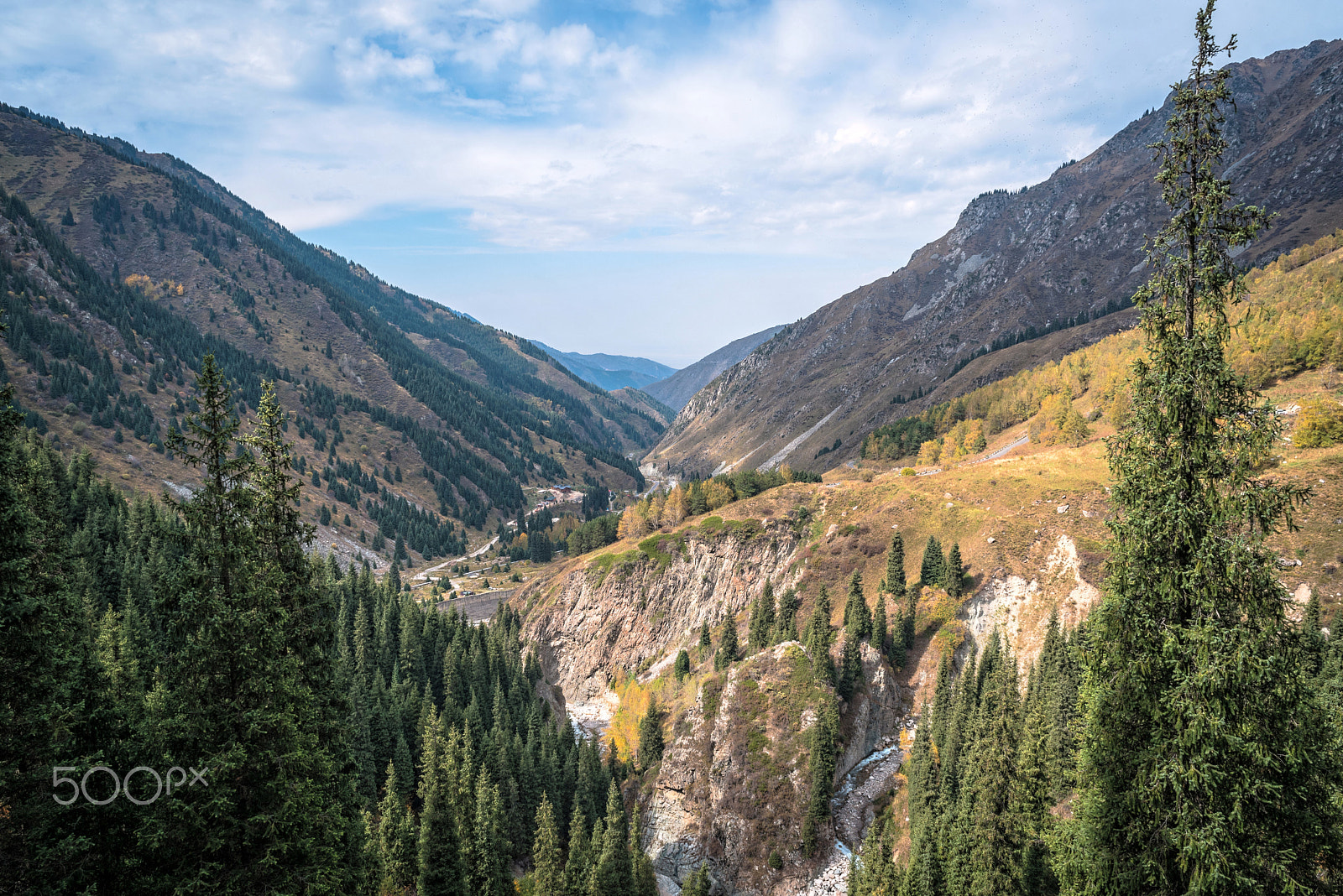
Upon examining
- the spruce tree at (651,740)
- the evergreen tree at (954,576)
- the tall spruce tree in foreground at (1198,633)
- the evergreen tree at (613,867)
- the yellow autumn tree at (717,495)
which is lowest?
the spruce tree at (651,740)

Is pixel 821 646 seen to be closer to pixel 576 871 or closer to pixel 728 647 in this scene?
pixel 728 647

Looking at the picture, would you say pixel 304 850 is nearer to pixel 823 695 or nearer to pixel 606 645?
pixel 823 695

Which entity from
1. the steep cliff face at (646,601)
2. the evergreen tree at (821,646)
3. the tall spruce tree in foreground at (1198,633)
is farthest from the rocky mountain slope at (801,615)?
the tall spruce tree in foreground at (1198,633)


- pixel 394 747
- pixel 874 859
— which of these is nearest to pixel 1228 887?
pixel 874 859

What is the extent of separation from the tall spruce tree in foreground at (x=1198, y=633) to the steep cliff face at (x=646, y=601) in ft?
298

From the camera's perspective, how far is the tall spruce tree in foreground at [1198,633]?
11391 mm

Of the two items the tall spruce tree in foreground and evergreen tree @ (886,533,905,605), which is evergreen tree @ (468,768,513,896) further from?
evergreen tree @ (886,533,905,605)

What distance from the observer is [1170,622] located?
1261 cm

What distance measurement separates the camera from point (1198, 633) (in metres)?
11.7

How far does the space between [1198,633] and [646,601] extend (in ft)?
350

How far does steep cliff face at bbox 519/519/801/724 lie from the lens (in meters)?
107

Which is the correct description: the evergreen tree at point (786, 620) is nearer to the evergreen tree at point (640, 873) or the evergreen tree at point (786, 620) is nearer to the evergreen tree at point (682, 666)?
the evergreen tree at point (682, 666)

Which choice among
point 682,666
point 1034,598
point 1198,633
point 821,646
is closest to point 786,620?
point 821,646

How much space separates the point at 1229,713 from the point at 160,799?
82.1 feet
